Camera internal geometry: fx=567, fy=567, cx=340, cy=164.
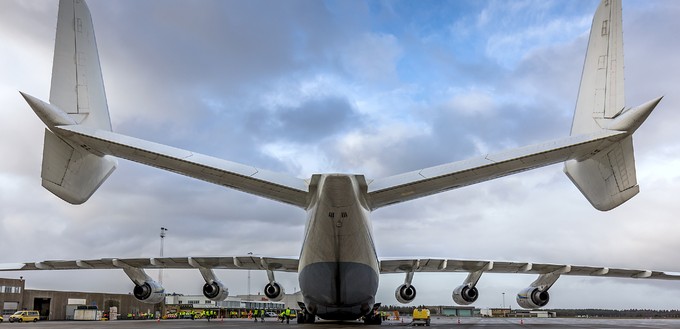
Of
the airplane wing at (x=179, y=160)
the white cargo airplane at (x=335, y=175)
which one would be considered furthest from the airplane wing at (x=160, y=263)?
the airplane wing at (x=179, y=160)

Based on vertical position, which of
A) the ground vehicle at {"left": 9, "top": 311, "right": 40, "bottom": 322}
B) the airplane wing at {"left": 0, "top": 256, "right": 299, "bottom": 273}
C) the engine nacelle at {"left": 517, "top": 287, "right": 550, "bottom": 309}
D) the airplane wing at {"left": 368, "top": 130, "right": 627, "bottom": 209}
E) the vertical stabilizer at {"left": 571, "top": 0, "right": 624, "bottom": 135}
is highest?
the vertical stabilizer at {"left": 571, "top": 0, "right": 624, "bottom": 135}

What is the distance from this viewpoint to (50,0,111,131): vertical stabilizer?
1179 cm

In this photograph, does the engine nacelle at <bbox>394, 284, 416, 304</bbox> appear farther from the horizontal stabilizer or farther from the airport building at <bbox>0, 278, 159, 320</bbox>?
the airport building at <bbox>0, 278, 159, 320</bbox>

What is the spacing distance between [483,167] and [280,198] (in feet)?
16.9

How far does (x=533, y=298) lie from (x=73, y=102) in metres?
19.9

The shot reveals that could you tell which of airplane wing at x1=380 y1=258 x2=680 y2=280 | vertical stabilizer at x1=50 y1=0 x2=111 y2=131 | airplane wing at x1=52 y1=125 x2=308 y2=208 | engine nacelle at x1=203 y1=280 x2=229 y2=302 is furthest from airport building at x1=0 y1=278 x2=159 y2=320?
airplane wing at x1=52 y1=125 x2=308 y2=208

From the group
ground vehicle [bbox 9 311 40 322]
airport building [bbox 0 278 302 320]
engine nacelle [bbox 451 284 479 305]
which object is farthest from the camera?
airport building [bbox 0 278 302 320]

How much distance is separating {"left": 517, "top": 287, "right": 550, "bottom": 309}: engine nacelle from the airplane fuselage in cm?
971

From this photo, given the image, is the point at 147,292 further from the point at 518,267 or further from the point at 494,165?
the point at 494,165

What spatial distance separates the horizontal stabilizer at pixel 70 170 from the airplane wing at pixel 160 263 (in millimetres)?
11352

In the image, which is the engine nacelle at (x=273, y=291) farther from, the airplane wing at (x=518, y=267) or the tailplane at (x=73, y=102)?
the tailplane at (x=73, y=102)

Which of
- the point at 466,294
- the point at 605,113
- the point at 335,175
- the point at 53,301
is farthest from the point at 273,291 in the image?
the point at 53,301

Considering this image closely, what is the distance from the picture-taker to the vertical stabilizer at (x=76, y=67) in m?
11.8

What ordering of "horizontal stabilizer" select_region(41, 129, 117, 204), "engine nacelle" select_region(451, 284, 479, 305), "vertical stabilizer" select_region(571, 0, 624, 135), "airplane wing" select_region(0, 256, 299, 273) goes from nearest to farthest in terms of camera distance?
"horizontal stabilizer" select_region(41, 129, 117, 204) → "vertical stabilizer" select_region(571, 0, 624, 135) → "airplane wing" select_region(0, 256, 299, 273) → "engine nacelle" select_region(451, 284, 479, 305)
